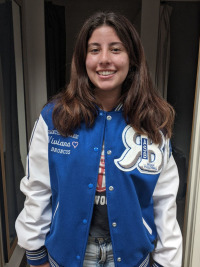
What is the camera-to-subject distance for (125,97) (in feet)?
2.92

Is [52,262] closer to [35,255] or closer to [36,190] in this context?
[35,255]

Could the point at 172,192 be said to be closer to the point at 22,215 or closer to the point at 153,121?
the point at 153,121

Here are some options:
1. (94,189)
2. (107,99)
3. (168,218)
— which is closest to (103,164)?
(94,189)

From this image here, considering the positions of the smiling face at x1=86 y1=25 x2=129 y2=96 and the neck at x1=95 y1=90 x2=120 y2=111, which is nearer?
the smiling face at x1=86 y1=25 x2=129 y2=96

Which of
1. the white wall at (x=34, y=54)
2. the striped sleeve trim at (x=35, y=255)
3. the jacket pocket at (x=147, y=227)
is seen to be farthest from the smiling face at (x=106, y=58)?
the white wall at (x=34, y=54)

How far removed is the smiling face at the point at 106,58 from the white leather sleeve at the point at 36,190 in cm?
27

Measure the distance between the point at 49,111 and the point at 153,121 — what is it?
1.26 ft

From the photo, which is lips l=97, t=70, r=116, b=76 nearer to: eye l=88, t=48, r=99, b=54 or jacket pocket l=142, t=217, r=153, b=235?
eye l=88, t=48, r=99, b=54

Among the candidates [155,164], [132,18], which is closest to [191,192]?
[155,164]

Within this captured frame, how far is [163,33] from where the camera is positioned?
75.1 inches

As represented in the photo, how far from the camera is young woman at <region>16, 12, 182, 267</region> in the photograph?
81cm

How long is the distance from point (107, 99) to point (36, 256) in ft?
2.21

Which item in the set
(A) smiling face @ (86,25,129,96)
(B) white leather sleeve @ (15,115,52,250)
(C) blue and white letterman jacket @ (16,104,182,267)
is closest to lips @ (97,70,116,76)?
(A) smiling face @ (86,25,129,96)

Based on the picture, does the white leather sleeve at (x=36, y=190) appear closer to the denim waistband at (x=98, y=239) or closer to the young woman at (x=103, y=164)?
the young woman at (x=103, y=164)
